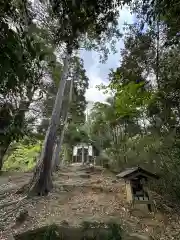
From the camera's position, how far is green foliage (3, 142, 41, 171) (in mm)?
11500

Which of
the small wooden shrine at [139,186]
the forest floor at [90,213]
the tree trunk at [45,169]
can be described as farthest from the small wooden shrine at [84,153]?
the small wooden shrine at [139,186]

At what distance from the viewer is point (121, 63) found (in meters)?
8.20

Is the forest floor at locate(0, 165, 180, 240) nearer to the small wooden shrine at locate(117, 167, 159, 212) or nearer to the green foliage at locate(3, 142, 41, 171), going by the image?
the small wooden shrine at locate(117, 167, 159, 212)

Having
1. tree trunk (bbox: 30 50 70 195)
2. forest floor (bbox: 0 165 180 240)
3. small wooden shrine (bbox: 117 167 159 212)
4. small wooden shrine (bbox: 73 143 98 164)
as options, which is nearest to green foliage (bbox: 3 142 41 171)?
tree trunk (bbox: 30 50 70 195)

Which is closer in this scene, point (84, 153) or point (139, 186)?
point (139, 186)

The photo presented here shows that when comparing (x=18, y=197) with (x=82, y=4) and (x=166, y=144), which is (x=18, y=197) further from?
(x=82, y=4)

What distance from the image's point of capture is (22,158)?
1188cm

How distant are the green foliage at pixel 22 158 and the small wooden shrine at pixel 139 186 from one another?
7191 mm

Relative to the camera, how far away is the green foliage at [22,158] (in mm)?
11500

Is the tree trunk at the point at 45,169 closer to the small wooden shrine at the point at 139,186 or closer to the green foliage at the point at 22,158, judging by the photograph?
the small wooden shrine at the point at 139,186

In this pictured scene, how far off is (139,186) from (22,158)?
29.0 feet

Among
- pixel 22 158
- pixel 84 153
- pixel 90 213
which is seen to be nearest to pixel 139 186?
pixel 90 213

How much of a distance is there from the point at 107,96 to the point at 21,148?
Result: 20.7ft

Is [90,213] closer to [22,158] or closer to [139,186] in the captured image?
[139,186]
